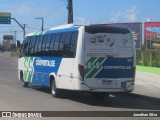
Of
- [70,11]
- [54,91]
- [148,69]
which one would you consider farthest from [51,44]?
[70,11]

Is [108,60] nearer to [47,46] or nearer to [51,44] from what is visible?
[51,44]

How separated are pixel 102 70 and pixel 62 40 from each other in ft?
8.23

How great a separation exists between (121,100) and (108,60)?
2.16m

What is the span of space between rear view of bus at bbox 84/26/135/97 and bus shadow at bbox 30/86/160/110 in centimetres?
58

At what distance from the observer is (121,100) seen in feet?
60.1

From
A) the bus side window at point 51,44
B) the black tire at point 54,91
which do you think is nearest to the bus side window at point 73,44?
the black tire at point 54,91

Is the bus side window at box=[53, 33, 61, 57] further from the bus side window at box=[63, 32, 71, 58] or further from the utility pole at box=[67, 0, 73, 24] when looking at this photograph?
the utility pole at box=[67, 0, 73, 24]

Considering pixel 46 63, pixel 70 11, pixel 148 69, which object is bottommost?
pixel 148 69

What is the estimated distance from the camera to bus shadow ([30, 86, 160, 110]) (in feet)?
53.7

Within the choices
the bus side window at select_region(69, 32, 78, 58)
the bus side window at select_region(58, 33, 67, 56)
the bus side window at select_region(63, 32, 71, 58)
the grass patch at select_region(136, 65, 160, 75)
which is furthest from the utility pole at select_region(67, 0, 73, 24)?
the bus side window at select_region(69, 32, 78, 58)

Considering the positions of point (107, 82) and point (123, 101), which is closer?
point (107, 82)

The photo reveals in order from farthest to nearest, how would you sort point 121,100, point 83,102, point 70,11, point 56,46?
point 70,11 → point 56,46 → point 121,100 → point 83,102

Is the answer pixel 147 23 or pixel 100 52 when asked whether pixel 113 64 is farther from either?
pixel 147 23

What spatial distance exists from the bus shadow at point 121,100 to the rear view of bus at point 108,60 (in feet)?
1.91
